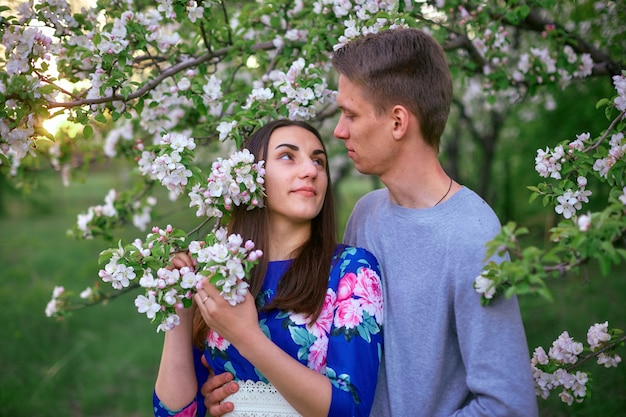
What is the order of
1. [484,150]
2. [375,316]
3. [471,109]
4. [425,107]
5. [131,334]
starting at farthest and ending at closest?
[471,109]
[484,150]
[131,334]
[425,107]
[375,316]

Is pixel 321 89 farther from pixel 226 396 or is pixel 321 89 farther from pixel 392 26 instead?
pixel 226 396

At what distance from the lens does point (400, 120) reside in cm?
218

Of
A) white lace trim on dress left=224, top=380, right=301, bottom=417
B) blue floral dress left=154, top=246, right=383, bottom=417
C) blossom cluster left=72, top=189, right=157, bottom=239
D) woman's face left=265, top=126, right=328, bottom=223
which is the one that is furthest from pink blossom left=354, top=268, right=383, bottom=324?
blossom cluster left=72, top=189, right=157, bottom=239

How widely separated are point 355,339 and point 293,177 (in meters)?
0.64

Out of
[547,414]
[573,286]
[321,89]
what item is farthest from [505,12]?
[573,286]

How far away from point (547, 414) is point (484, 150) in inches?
238

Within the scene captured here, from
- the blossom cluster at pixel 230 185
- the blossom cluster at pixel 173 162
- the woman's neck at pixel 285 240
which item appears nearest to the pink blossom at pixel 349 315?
the woman's neck at pixel 285 240

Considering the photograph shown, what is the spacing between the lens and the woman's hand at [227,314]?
192 cm

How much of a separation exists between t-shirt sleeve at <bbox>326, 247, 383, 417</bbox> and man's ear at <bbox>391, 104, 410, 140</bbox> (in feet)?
1.52

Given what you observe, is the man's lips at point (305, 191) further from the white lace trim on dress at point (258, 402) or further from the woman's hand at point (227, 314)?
the white lace trim on dress at point (258, 402)

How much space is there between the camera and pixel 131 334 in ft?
21.4

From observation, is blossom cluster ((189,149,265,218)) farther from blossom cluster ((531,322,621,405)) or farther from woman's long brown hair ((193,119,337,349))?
blossom cluster ((531,322,621,405))

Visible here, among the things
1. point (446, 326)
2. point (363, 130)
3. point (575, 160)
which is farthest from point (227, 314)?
point (575, 160)

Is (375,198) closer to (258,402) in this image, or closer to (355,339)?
(355,339)
